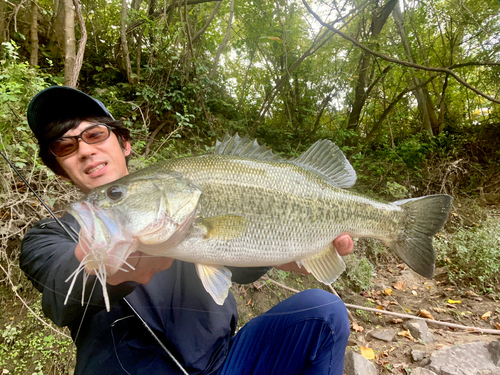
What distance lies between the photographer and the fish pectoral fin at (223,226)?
103 cm

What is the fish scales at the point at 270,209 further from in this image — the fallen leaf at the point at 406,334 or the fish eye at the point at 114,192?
the fallen leaf at the point at 406,334

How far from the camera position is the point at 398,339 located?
7.51ft

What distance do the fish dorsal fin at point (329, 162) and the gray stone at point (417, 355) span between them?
171cm

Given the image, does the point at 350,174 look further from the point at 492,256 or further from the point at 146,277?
the point at 492,256

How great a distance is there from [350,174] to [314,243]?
1.39ft

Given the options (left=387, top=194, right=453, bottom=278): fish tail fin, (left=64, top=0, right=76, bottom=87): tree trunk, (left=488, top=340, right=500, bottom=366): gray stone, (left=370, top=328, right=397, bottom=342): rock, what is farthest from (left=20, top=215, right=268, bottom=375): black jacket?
(left=488, top=340, right=500, bottom=366): gray stone

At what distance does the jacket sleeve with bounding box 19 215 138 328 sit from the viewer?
96cm

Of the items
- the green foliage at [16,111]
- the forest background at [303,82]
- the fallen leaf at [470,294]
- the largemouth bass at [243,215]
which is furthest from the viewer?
the forest background at [303,82]

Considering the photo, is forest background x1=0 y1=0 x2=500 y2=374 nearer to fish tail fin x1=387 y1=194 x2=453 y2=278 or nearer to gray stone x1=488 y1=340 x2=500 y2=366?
gray stone x1=488 y1=340 x2=500 y2=366

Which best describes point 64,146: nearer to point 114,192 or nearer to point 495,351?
point 114,192

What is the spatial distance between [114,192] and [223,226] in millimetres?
420

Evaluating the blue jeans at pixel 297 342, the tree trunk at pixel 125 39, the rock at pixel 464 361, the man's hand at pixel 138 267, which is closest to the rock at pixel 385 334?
the rock at pixel 464 361

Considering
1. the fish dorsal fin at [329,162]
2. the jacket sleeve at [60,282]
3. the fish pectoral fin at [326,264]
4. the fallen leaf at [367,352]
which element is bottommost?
the fallen leaf at [367,352]

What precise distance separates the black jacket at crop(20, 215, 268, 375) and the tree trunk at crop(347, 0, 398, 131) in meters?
4.70
